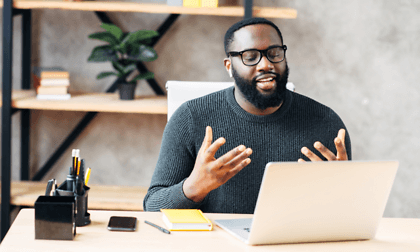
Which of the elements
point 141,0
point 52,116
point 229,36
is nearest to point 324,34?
point 141,0

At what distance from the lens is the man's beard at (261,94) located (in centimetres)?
141

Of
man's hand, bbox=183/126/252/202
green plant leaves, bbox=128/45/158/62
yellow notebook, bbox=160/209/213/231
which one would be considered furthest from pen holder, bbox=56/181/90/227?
green plant leaves, bbox=128/45/158/62

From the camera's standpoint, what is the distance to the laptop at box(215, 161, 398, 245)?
0.85 meters

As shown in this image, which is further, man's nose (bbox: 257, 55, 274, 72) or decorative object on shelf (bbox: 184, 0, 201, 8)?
decorative object on shelf (bbox: 184, 0, 201, 8)

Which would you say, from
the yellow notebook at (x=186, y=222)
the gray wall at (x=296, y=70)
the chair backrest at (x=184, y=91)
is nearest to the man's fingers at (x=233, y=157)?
the yellow notebook at (x=186, y=222)

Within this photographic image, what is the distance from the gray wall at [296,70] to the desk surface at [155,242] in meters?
1.58

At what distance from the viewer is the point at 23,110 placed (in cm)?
252

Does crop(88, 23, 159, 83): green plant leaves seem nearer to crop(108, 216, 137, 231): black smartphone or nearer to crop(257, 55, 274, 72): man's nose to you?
crop(257, 55, 274, 72): man's nose

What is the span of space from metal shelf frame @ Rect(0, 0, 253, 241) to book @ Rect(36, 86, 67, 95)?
139mm

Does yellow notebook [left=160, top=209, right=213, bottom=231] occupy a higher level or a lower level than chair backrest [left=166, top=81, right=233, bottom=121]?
lower

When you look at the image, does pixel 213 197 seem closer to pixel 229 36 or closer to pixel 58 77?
pixel 229 36

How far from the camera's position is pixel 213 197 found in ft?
4.62

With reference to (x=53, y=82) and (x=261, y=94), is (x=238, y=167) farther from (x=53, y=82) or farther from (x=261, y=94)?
(x=53, y=82)

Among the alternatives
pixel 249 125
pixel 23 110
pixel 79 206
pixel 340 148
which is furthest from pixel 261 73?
pixel 23 110
